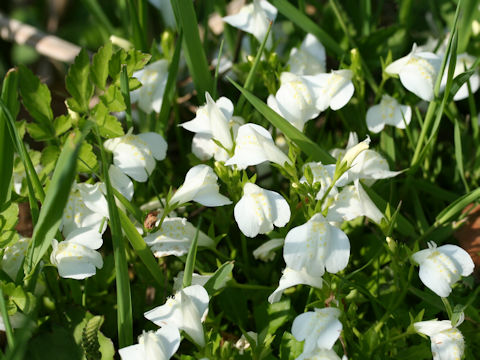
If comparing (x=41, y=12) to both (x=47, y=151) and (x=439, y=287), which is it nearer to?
(x=47, y=151)

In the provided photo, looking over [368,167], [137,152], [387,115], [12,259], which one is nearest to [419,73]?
[387,115]

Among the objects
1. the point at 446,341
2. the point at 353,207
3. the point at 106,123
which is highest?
the point at 106,123

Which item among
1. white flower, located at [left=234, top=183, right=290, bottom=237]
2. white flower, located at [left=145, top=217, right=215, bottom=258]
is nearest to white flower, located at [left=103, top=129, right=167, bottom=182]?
white flower, located at [left=145, top=217, right=215, bottom=258]

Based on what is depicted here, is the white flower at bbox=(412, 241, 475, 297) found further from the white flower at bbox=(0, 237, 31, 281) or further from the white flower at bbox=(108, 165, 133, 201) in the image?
the white flower at bbox=(0, 237, 31, 281)

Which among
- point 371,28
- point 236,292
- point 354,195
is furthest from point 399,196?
point 371,28

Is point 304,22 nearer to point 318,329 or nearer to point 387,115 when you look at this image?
point 387,115
